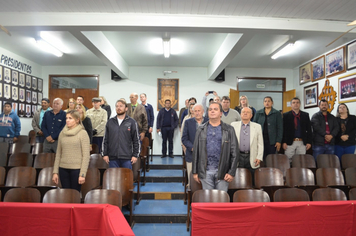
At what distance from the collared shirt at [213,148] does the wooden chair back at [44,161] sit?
102 inches

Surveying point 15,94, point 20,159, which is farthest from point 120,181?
point 15,94

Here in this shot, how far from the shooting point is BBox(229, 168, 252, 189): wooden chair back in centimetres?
311

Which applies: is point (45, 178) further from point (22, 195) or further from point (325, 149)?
point (325, 149)

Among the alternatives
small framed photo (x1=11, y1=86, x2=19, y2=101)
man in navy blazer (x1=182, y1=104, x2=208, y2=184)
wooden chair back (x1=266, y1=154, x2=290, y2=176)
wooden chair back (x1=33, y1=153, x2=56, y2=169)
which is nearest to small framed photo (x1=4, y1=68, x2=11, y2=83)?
small framed photo (x1=11, y1=86, x2=19, y2=101)

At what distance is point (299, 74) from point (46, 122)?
6.82m

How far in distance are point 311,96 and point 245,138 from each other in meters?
4.28

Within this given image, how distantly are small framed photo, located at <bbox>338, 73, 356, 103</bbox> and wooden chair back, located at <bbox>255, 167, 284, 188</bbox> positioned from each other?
3.04 meters

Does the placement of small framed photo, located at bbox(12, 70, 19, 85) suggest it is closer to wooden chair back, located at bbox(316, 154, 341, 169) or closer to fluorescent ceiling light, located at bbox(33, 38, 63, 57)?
fluorescent ceiling light, located at bbox(33, 38, 63, 57)

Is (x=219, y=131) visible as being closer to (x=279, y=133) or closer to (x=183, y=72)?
(x=279, y=133)

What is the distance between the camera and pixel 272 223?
196 cm

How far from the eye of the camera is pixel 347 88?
506 centimetres

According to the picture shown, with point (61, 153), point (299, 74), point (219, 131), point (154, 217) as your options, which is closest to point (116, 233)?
point (219, 131)

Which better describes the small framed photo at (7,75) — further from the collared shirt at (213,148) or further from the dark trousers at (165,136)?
the collared shirt at (213,148)

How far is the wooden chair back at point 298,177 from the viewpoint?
10.8 feet
